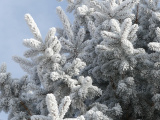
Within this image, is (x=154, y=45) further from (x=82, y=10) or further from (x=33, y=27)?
(x=82, y=10)

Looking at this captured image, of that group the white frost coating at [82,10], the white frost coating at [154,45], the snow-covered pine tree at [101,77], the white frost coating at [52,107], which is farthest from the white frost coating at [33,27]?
the white frost coating at [82,10]

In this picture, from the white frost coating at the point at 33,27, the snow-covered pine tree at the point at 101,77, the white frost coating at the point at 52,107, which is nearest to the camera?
the white frost coating at the point at 52,107

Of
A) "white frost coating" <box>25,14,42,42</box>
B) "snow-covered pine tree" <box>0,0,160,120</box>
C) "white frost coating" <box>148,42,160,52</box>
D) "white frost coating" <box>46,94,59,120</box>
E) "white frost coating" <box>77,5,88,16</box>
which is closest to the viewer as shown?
"white frost coating" <box>46,94,59,120</box>

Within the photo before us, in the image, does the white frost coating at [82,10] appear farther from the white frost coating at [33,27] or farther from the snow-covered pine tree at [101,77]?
the white frost coating at [33,27]

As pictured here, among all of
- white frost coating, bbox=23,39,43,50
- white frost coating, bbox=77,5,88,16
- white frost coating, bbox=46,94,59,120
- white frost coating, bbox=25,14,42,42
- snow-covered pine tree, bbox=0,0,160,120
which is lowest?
white frost coating, bbox=46,94,59,120

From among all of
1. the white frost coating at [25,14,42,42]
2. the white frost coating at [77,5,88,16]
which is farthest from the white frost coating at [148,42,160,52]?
the white frost coating at [77,5,88,16]

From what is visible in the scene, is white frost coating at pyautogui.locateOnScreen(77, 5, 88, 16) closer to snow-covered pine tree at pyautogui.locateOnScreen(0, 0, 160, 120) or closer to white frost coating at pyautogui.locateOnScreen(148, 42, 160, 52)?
snow-covered pine tree at pyautogui.locateOnScreen(0, 0, 160, 120)

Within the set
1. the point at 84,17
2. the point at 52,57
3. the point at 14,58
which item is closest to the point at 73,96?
the point at 52,57

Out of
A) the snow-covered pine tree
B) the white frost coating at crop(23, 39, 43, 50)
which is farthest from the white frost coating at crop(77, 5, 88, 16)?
the white frost coating at crop(23, 39, 43, 50)

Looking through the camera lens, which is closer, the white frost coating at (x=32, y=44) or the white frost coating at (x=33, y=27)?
the white frost coating at (x=32, y=44)

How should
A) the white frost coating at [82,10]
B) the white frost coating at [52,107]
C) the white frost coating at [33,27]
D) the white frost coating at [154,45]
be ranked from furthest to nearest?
the white frost coating at [82,10], the white frost coating at [33,27], the white frost coating at [154,45], the white frost coating at [52,107]

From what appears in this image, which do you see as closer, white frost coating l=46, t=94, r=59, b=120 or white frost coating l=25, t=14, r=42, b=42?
white frost coating l=46, t=94, r=59, b=120

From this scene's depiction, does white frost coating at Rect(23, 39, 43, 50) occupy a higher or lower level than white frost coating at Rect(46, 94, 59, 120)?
higher

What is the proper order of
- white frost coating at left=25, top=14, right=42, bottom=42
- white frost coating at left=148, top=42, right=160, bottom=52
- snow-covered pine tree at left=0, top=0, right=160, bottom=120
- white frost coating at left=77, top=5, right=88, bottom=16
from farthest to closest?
white frost coating at left=77, top=5, right=88, bottom=16 → white frost coating at left=25, top=14, right=42, bottom=42 → snow-covered pine tree at left=0, top=0, right=160, bottom=120 → white frost coating at left=148, top=42, right=160, bottom=52
